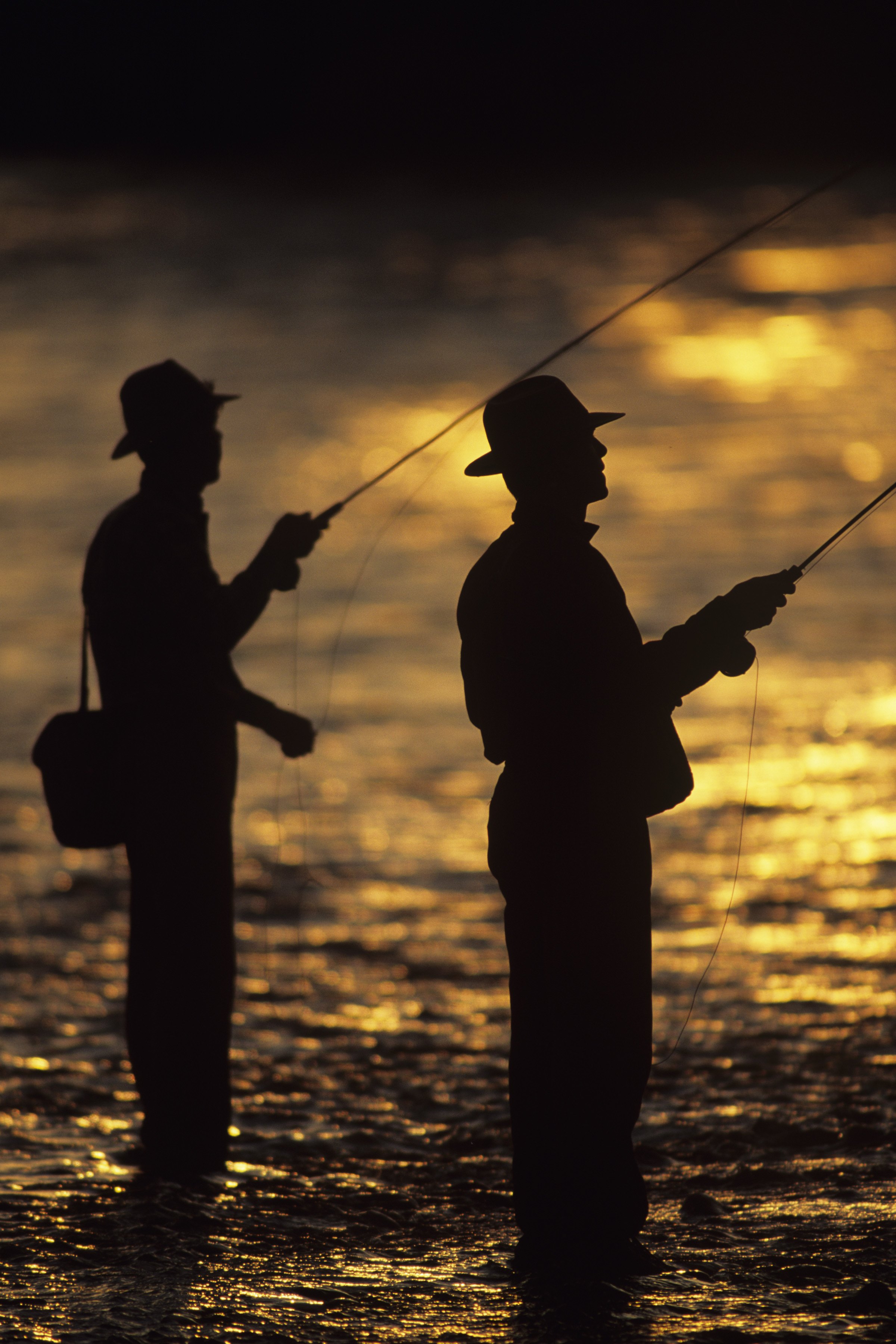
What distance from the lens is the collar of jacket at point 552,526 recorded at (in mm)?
4539

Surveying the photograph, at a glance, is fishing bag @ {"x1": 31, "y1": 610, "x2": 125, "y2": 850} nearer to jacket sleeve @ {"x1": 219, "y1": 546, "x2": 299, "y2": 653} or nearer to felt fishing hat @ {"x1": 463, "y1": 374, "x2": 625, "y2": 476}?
jacket sleeve @ {"x1": 219, "y1": 546, "x2": 299, "y2": 653}

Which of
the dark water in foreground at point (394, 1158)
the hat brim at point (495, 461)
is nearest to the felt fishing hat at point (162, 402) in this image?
the hat brim at point (495, 461)

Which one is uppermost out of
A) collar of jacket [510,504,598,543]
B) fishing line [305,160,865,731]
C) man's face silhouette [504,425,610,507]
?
fishing line [305,160,865,731]

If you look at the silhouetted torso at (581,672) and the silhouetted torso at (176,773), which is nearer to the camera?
the silhouetted torso at (581,672)

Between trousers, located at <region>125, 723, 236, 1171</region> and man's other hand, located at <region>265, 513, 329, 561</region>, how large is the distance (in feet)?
1.76

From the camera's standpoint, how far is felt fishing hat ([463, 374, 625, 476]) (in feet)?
14.8

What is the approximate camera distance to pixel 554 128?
2344 inches

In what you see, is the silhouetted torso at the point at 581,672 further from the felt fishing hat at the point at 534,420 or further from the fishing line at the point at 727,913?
the fishing line at the point at 727,913

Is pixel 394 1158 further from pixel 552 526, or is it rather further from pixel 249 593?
pixel 552 526

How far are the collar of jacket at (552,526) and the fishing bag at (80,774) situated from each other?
1.45 m

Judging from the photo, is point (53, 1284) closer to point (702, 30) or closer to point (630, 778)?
point (630, 778)

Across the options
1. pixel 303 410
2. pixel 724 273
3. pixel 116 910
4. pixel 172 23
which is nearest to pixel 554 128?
pixel 172 23

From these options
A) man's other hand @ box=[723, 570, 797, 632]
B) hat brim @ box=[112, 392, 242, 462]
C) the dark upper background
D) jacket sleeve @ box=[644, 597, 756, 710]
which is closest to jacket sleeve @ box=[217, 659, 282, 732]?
hat brim @ box=[112, 392, 242, 462]

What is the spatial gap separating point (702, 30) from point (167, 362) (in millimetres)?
65151
